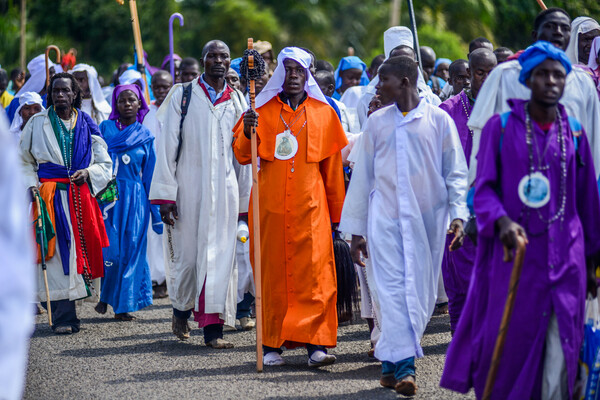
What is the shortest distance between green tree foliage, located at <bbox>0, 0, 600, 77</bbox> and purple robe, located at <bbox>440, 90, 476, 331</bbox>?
1811 cm

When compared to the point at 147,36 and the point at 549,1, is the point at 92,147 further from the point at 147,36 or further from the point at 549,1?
the point at 147,36

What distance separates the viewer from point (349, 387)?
7281 millimetres

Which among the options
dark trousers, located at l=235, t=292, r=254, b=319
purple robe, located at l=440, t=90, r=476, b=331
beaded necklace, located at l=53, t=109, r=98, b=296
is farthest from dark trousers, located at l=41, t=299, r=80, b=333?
purple robe, located at l=440, t=90, r=476, b=331

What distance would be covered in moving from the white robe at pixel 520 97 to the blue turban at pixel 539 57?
2.92 feet

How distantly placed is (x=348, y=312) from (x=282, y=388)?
165cm

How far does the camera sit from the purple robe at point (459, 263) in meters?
8.46

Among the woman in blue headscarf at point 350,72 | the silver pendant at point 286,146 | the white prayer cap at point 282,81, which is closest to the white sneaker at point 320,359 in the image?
the silver pendant at point 286,146

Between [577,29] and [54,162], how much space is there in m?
5.06

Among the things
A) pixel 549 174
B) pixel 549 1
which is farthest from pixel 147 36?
pixel 549 174

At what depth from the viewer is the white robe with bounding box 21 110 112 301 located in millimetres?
10094

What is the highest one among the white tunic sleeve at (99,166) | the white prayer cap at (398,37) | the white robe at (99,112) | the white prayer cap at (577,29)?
the white prayer cap at (398,37)

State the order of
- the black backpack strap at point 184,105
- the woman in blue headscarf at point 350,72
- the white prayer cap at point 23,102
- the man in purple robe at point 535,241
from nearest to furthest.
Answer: the man in purple robe at point 535,241 < the black backpack strap at point 184,105 < the white prayer cap at point 23,102 < the woman in blue headscarf at point 350,72

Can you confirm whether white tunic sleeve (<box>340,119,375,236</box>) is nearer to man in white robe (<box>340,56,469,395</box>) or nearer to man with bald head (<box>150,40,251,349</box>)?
man in white robe (<box>340,56,469,395</box>)

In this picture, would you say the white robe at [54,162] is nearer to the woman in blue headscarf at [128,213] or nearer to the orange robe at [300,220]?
the woman in blue headscarf at [128,213]
